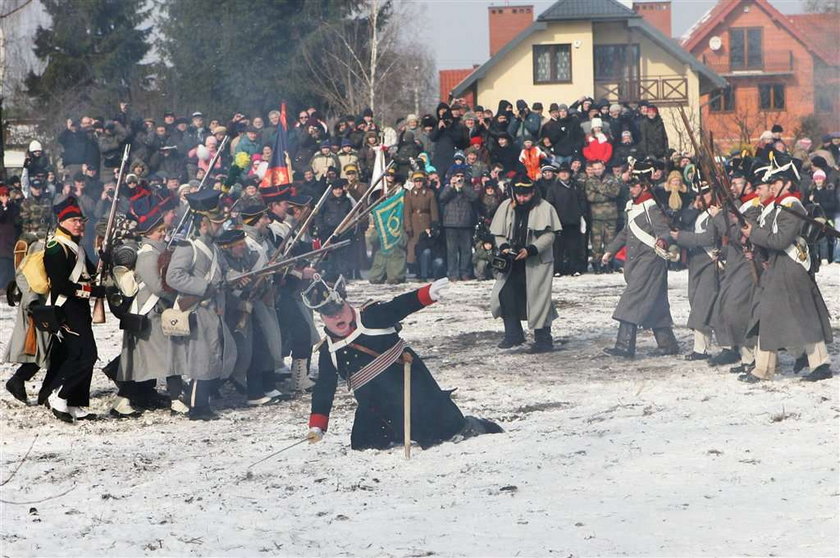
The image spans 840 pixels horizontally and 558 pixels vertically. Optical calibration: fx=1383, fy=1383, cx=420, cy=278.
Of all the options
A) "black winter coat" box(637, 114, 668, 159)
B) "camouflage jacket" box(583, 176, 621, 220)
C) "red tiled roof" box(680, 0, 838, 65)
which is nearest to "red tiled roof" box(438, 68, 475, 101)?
"red tiled roof" box(680, 0, 838, 65)

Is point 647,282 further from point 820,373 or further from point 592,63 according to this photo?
point 592,63

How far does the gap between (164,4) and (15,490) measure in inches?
1316

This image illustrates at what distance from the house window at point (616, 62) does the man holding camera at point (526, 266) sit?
3173 cm

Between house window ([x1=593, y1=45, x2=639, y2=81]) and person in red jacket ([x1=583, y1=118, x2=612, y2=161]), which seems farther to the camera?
house window ([x1=593, y1=45, x2=639, y2=81])

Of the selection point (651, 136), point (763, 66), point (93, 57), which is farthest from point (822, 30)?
point (651, 136)

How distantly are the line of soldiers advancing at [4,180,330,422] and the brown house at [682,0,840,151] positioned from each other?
4853cm

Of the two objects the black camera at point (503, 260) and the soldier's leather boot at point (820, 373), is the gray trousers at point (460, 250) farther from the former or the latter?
the soldier's leather boot at point (820, 373)

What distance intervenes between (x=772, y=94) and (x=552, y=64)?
57.2 feet

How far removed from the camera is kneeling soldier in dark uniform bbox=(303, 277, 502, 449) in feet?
30.3

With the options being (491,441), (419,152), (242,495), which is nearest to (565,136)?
(419,152)

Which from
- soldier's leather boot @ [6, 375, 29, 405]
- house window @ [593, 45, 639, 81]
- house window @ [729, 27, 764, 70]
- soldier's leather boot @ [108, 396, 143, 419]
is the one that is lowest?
soldier's leather boot @ [108, 396, 143, 419]

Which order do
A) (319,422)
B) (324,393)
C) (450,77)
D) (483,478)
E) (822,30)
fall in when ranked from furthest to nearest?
(450,77)
(822,30)
(324,393)
(319,422)
(483,478)

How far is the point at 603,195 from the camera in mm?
20109

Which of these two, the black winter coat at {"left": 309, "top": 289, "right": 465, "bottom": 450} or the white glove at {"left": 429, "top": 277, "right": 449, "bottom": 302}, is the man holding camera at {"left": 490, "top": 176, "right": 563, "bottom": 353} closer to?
the black winter coat at {"left": 309, "top": 289, "right": 465, "bottom": 450}
